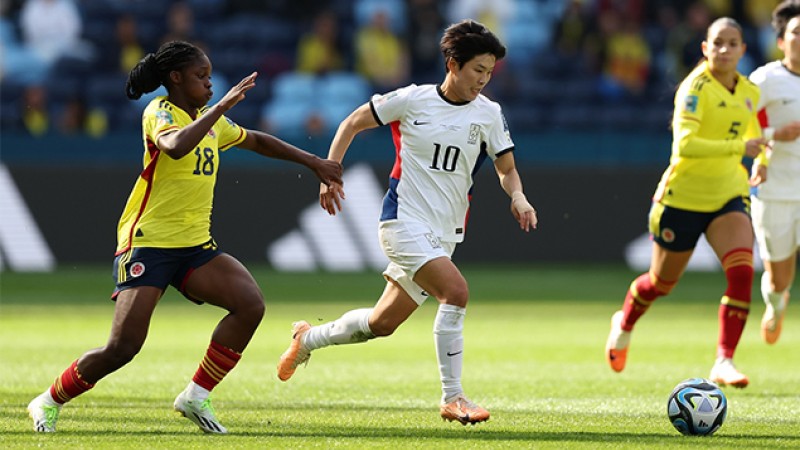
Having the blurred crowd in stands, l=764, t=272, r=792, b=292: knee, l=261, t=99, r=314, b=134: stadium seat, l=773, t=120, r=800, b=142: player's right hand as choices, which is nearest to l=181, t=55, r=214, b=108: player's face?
l=773, t=120, r=800, b=142: player's right hand

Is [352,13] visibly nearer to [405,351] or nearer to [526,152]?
[526,152]

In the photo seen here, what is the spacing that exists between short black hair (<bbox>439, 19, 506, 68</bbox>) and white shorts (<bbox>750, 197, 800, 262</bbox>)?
339 cm

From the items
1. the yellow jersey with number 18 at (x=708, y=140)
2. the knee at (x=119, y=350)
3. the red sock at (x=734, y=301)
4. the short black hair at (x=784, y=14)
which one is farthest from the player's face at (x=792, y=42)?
the knee at (x=119, y=350)

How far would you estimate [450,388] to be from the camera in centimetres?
762

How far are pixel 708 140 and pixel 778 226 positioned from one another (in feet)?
4.29

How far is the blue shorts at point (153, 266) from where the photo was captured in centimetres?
736

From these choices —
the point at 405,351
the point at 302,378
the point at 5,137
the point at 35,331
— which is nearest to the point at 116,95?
the point at 5,137

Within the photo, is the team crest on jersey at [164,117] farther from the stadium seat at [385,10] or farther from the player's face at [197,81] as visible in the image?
the stadium seat at [385,10]

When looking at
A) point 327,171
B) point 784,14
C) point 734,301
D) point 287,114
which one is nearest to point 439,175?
point 327,171

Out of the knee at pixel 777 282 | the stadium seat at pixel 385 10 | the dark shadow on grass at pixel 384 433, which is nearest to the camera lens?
the dark shadow on grass at pixel 384 433

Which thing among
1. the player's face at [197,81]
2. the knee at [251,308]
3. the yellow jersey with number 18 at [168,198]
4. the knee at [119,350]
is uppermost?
the player's face at [197,81]

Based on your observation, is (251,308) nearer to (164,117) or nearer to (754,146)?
(164,117)

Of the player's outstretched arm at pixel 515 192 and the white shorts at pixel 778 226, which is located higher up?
the player's outstretched arm at pixel 515 192

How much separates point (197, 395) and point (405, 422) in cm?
113
